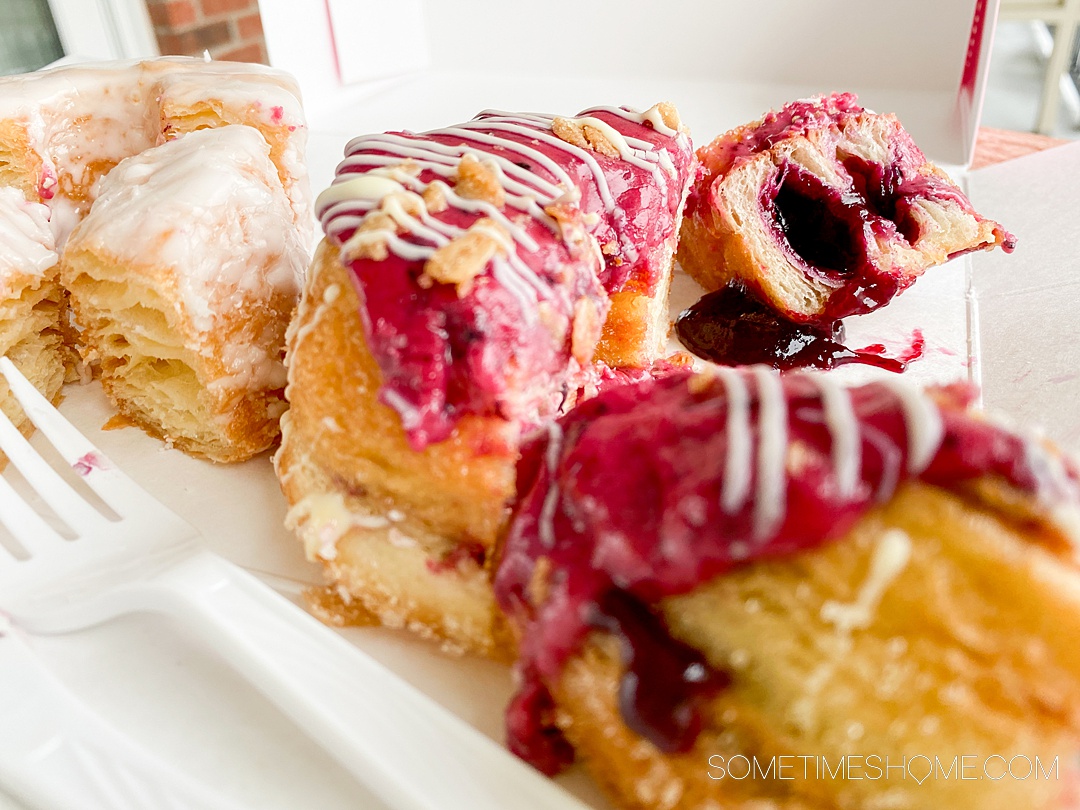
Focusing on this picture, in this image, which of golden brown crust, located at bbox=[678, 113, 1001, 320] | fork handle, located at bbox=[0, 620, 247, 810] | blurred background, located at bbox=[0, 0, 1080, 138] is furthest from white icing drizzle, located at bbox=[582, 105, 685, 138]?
blurred background, located at bbox=[0, 0, 1080, 138]

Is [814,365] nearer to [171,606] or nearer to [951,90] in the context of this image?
[171,606]

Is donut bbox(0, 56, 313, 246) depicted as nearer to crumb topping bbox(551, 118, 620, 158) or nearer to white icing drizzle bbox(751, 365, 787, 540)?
crumb topping bbox(551, 118, 620, 158)

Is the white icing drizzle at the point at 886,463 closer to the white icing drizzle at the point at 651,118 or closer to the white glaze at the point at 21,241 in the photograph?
the white icing drizzle at the point at 651,118

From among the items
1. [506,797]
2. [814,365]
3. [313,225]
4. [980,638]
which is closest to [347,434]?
[506,797]

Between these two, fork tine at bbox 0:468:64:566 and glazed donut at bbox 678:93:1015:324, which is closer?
fork tine at bbox 0:468:64:566

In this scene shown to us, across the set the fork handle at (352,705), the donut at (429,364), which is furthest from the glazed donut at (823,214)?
the fork handle at (352,705)

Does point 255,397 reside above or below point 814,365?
above
